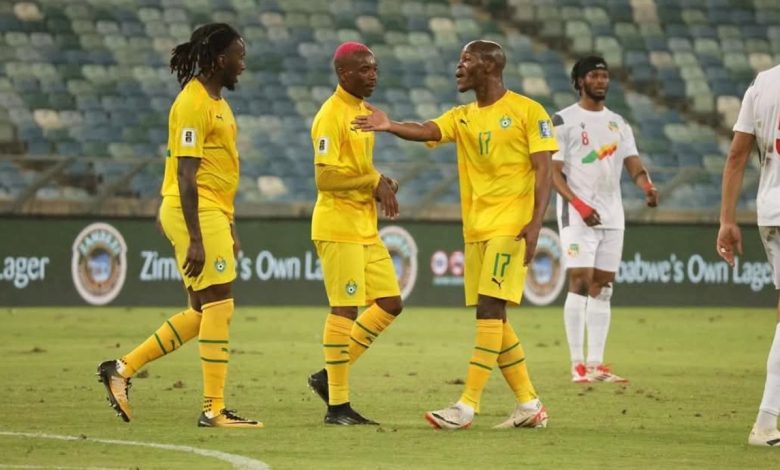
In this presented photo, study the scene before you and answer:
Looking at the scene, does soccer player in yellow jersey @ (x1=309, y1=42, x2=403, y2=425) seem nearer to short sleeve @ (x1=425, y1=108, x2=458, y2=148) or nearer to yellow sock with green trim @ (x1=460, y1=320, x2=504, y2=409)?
short sleeve @ (x1=425, y1=108, x2=458, y2=148)

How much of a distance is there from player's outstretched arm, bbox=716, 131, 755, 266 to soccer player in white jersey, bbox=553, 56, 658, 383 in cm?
467

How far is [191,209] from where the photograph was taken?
30.4ft

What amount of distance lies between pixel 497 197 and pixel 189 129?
5.89ft

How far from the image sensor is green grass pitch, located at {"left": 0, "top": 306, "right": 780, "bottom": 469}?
8180mm

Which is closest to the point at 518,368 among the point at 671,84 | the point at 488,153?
the point at 488,153

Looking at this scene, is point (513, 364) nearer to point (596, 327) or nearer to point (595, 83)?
point (596, 327)

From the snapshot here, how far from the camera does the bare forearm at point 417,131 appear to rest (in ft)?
31.4

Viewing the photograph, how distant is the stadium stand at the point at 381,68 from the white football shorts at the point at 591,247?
8.70 m

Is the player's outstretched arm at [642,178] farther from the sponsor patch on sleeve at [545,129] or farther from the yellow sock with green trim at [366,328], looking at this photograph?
the yellow sock with green trim at [366,328]

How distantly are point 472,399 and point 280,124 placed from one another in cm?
1693

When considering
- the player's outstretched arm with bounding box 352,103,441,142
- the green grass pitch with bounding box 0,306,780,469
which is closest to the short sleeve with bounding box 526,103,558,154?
the player's outstretched arm with bounding box 352,103,441,142


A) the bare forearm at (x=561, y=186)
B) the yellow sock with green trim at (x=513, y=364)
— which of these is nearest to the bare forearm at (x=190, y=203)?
the yellow sock with green trim at (x=513, y=364)

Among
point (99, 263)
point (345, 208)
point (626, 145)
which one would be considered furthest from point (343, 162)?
point (99, 263)

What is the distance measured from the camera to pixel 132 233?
21266mm
